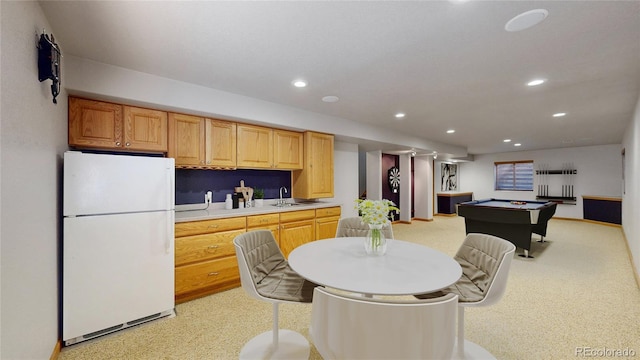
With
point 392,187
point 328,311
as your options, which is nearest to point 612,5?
point 328,311

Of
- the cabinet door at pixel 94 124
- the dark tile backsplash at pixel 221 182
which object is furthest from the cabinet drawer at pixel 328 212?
the cabinet door at pixel 94 124

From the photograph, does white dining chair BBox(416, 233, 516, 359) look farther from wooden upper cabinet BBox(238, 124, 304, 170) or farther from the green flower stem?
wooden upper cabinet BBox(238, 124, 304, 170)

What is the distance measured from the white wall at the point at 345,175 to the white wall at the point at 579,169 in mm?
7046

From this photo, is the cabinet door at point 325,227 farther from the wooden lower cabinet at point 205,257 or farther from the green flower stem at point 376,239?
the green flower stem at point 376,239

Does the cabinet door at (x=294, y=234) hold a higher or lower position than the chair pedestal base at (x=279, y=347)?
higher

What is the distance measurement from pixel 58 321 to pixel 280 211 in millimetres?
2234

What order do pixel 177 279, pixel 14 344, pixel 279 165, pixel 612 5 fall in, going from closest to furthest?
1. pixel 14 344
2. pixel 612 5
3. pixel 177 279
4. pixel 279 165

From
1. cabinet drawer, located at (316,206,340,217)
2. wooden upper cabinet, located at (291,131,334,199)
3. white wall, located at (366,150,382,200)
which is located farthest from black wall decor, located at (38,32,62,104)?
white wall, located at (366,150,382,200)

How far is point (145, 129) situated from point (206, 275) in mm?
1701

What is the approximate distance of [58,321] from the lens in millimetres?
2027

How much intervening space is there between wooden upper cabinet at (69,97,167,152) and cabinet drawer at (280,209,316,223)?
1643 millimetres

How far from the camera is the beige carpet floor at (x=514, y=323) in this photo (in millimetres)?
2014

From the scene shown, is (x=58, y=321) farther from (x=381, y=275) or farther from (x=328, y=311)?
(x=381, y=275)

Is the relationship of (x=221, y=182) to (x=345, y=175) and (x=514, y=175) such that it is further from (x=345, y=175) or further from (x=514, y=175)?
(x=514, y=175)
